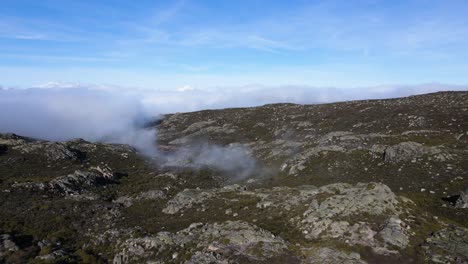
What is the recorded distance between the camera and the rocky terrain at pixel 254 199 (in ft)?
106

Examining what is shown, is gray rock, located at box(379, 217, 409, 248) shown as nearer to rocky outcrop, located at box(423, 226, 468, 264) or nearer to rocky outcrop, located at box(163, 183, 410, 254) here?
rocky outcrop, located at box(163, 183, 410, 254)

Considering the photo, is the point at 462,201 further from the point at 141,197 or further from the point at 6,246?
the point at 6,246

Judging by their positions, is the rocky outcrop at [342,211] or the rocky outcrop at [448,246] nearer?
the rocky outcrop at [448,246]

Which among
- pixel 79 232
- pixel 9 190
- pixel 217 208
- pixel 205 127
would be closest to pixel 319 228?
pixel 217 208

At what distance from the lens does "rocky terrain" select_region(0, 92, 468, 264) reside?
3241cm

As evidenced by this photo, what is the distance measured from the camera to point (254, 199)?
46.5 metres

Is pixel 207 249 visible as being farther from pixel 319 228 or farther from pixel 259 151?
pixel 259 151

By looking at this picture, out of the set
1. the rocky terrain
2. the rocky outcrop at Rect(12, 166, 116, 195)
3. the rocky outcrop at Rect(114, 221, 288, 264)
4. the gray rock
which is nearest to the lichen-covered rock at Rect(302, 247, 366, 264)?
the rocky terrain

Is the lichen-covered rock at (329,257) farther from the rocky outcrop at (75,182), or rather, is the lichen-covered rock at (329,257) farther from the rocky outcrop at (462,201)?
the rocky outcrop at (75,182)

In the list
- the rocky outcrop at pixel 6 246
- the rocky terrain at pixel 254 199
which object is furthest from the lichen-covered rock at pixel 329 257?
the rocky outcrop at pixel 6 246

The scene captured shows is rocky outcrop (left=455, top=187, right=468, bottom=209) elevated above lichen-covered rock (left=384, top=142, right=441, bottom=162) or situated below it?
below

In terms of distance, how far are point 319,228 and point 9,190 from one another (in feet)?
146

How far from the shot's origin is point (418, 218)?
115 feet

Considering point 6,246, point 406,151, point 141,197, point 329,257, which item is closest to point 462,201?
point 406,151
